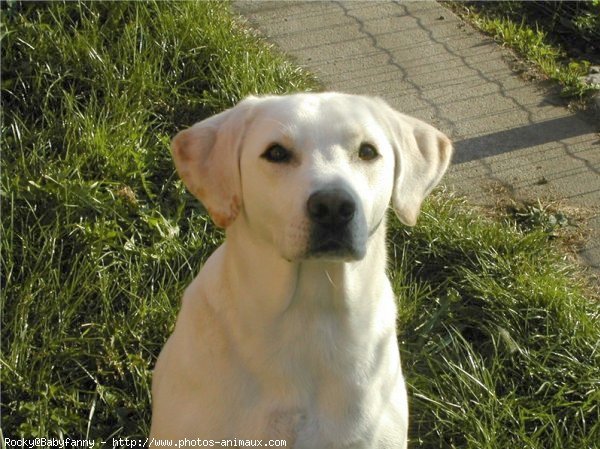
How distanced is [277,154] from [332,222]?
293mm

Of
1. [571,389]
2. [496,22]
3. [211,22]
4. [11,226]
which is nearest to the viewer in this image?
[571,389]

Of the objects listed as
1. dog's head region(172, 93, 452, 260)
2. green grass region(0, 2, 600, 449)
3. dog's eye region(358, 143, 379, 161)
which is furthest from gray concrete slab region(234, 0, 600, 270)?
dog's eye region(358, 143, 379, 161)

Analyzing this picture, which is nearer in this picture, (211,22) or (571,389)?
(571,389)

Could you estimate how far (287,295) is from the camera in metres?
3.16

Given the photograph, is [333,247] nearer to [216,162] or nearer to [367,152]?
[367,152]

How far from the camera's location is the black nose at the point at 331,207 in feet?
9.48

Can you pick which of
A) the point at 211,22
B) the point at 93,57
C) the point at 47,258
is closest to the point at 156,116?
the point at 93,57

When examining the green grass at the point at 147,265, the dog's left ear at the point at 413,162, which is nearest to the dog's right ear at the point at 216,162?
the dog's left ear at the point at 413,162

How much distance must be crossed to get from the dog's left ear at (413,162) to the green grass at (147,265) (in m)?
1.04

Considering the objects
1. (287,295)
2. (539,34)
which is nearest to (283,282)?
(287,295)

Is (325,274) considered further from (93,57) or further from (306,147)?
(93,57)

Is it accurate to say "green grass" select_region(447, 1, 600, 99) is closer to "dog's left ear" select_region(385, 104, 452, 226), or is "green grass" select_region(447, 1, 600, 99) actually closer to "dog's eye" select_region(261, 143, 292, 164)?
"dog's left ear" select_region(385, 104, 452, 226)

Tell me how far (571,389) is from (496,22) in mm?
3405

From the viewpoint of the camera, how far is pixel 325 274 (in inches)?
125
